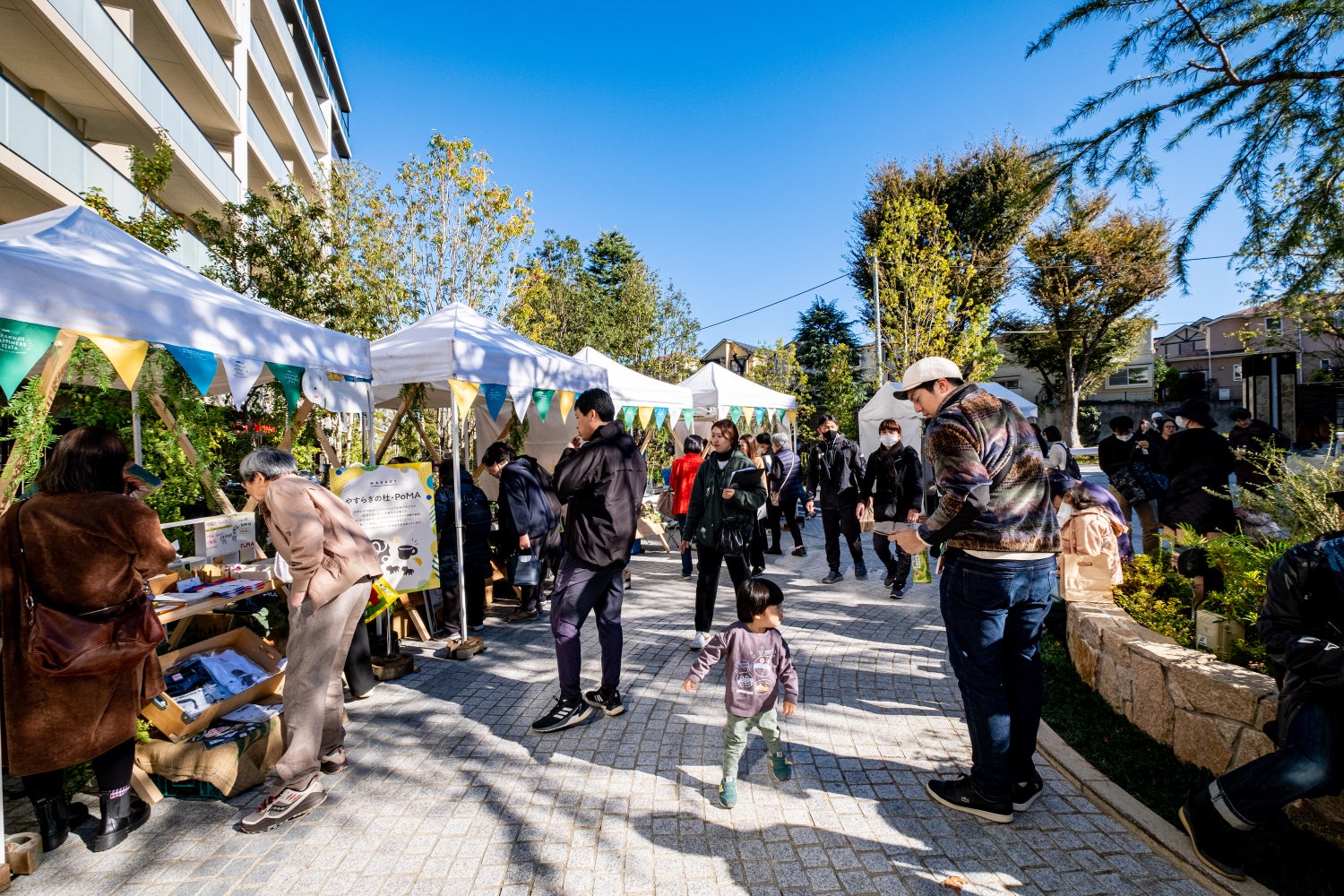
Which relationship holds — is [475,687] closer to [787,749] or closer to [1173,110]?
[787,749]

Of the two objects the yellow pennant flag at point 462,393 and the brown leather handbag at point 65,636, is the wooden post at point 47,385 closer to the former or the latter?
the brown leather handbag at point 65,636

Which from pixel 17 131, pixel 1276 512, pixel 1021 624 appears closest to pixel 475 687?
pixel 1021 624

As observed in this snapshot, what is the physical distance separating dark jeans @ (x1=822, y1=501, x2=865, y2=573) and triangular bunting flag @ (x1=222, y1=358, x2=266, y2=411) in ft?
19.6

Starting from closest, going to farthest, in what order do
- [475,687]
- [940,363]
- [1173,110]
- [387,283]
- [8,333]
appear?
1. [8,333]
2. [940,363]
3. [1173,110]
4. [475,687]
5. [387,283]

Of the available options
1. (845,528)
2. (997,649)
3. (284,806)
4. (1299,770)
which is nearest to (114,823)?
(284,806)

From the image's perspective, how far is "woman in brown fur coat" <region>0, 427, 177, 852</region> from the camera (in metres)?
2.77

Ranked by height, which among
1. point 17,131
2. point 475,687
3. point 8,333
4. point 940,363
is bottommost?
point 475,687

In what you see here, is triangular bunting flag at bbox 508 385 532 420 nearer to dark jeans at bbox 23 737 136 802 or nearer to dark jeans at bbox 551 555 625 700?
dark jeans at bbox 551 555 625 700

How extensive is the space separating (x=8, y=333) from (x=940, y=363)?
400cm

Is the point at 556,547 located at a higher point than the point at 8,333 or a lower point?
lower

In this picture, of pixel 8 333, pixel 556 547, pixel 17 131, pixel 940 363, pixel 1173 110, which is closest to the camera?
pixel 8 333

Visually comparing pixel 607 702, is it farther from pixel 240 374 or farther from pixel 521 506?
pixel 240 374

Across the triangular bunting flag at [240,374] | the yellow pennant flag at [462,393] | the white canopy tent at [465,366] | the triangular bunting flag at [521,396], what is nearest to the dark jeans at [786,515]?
the white canopy tent at [465,366]

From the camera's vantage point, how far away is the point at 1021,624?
285 cm
